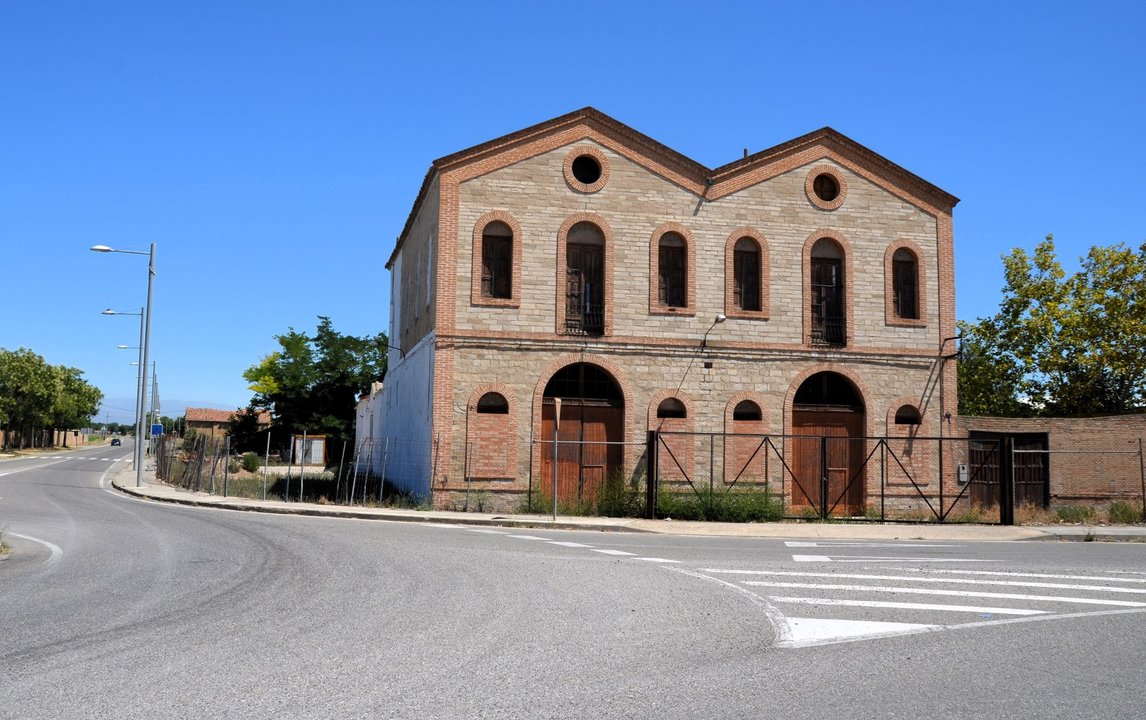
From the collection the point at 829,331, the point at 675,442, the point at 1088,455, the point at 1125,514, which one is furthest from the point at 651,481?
the point at 1088,455

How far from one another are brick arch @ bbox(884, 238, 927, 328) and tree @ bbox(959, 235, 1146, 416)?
815cm

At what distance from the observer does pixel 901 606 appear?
9727 mm

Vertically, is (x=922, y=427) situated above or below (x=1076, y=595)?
above

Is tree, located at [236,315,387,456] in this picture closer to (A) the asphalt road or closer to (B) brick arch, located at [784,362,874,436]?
(B) brick arch, located at [784,362,874,436]

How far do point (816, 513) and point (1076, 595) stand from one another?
1471 centimetres

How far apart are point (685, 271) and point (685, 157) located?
316 cm

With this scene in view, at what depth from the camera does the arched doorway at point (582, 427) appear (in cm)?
2603

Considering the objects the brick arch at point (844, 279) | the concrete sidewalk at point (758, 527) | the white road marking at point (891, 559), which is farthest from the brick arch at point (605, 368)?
the white road marking at point (891, 559)

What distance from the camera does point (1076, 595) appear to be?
10828 mm

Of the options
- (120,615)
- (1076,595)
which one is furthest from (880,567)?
(120,615)

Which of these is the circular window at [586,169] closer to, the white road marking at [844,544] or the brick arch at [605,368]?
the brick arch at [605,368]

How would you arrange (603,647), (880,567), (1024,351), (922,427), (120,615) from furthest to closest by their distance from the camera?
(1024,351) → (922,427) → (880,567) → (120,615) → (603,647)

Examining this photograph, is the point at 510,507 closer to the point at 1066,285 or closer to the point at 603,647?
the point at 603,647

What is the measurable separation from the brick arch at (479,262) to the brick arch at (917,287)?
34.6 ft
